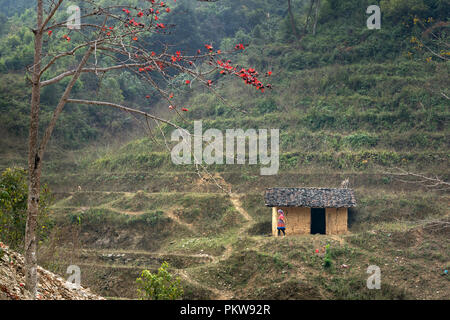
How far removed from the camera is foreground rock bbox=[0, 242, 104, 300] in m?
5.75

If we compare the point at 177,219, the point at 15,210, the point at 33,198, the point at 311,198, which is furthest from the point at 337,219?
the point at 33,198

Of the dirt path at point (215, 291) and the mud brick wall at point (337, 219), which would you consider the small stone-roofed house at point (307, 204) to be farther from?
the dirt path at point (215, 291)

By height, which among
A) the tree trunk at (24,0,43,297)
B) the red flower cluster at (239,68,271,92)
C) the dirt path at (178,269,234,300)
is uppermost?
the red flower cluster at (239,68,271,92)

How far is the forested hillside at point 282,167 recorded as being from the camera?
47.4ft

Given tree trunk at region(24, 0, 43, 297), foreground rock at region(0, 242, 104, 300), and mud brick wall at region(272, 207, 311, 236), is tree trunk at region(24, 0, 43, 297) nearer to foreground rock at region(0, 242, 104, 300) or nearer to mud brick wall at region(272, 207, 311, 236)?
foreground rock at region(0, 242, 104, 300)

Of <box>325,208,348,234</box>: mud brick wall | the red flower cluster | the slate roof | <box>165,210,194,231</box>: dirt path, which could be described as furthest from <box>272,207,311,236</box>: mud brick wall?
the red flower cluster

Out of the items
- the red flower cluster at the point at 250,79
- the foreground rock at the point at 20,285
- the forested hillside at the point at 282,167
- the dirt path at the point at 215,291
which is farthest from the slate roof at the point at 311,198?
the red flower cluster at the point at 250,79

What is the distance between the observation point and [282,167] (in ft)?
72.7

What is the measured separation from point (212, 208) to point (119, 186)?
615cm

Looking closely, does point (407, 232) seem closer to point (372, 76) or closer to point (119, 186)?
point (372, 76)

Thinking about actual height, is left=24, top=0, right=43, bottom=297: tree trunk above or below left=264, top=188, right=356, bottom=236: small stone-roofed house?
above

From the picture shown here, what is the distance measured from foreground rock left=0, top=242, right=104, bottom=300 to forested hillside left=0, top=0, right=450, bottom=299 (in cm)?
438

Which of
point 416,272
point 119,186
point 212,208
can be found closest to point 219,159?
point 212,208

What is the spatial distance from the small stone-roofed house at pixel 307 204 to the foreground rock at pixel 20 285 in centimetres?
982
